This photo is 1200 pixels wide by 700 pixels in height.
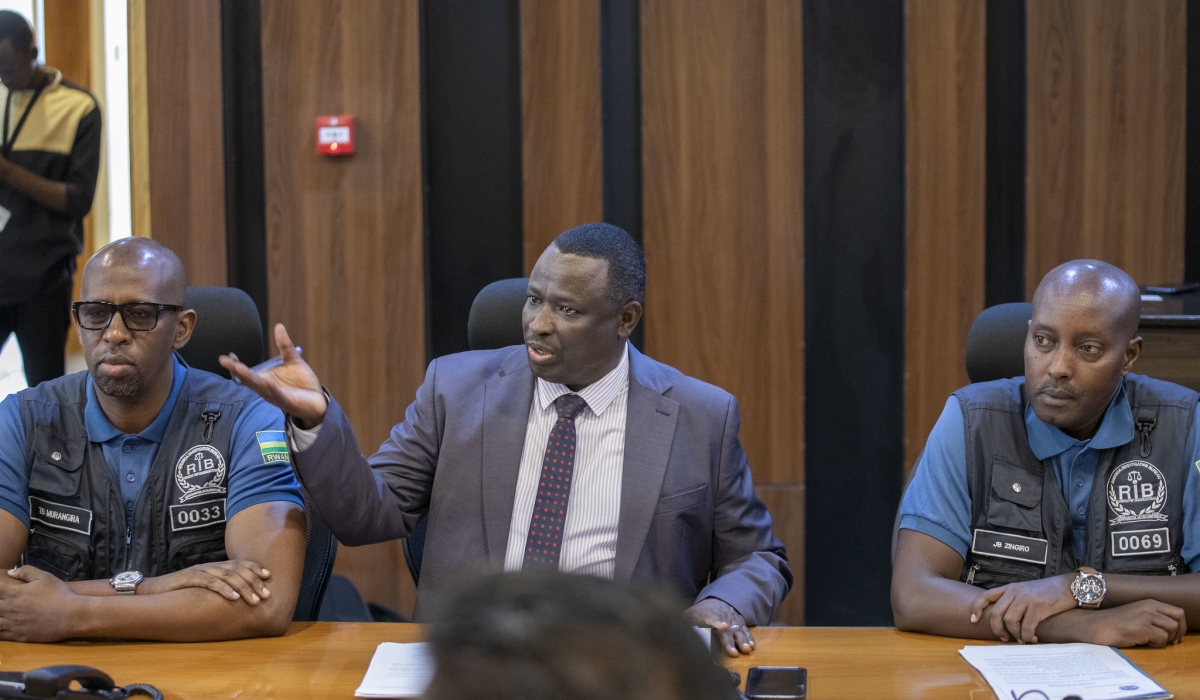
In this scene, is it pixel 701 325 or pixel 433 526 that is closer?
pixel 433 526

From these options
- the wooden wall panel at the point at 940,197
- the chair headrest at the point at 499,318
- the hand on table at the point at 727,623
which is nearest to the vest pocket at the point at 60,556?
the chair headrest at the point at 499,318

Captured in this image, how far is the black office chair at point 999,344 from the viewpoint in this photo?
254 cm

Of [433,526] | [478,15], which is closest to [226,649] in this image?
[433,526]

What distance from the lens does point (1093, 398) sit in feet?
7.26

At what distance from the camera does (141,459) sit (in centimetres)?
230

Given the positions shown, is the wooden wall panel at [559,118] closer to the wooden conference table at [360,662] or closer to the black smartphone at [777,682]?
the wooden conference table at [360,662]

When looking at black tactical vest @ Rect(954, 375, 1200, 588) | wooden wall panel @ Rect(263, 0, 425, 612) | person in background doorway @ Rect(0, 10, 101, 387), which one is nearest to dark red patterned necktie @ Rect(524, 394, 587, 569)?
black tactical vest @ Rect(954, 375, 1200, 588)

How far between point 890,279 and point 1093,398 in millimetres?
1676

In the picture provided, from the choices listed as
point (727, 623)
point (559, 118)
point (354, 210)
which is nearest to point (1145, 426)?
point (727, 623)

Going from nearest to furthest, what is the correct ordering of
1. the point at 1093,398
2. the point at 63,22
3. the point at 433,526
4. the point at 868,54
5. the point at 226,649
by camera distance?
the point at 226,649
the point at 1093,398
the point at 433,526
the point at 868,54
the point at 63,22

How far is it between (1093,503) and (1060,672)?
54cm

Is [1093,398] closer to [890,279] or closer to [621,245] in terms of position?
[621,245]

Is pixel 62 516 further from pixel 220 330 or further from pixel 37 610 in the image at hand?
pixel 220 330

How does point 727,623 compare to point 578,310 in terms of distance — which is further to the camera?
point 578,310
